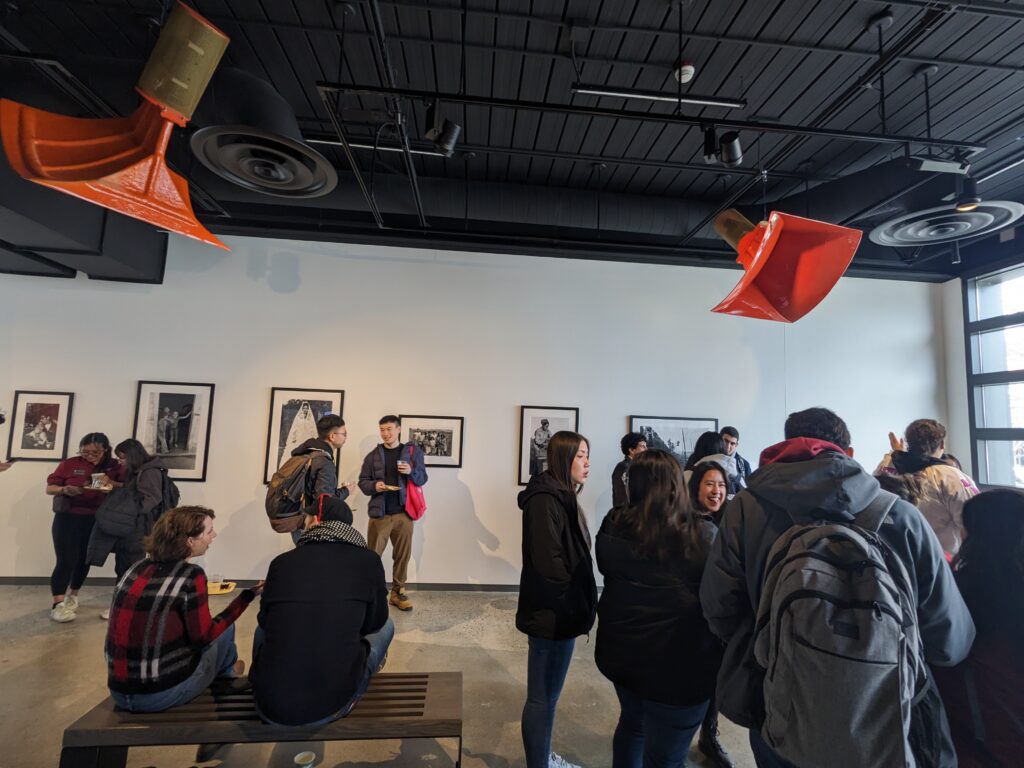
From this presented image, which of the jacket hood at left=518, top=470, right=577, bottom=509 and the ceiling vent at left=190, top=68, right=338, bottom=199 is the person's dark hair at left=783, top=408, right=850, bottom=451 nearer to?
the jacket hood at left=518, top=470, right=577, bottom=509

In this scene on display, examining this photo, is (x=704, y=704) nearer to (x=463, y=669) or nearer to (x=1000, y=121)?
(x=463, y=669)

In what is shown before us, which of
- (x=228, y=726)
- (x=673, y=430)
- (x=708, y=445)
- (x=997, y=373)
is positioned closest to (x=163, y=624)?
A: (x=228, y=726)

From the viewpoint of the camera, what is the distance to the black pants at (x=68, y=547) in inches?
167

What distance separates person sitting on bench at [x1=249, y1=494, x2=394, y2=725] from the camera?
193 cm

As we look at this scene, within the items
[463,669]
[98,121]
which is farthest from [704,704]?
[98,121]

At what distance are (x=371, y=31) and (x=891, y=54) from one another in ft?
10.4

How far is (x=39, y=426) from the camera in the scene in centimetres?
506

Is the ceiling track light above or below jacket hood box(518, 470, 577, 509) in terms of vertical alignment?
above

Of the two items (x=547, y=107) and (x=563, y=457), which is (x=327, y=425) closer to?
(x=563, y=457)

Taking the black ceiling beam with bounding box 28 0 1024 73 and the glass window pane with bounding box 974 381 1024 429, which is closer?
the black ceiling beam with bounding box 28 0 1024 73

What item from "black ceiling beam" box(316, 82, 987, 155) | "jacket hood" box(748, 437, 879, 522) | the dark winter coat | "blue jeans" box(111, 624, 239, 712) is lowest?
"blue jeans" box(111, 624, 239, 712)

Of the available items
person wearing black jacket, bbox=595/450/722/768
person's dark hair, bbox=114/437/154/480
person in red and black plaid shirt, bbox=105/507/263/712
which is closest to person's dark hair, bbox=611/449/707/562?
person wearing black jacket, bbox=595/450/722/768

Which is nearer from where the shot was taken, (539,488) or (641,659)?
(641,659)

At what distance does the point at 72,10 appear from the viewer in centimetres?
306
